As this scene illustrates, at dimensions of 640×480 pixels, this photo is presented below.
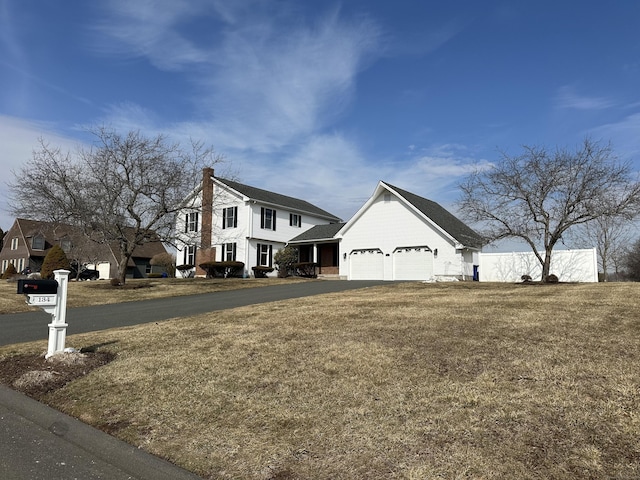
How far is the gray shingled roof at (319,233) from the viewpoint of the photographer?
1339 inches

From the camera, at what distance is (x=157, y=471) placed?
4.00 metres

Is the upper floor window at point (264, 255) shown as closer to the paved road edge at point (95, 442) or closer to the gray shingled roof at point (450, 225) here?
the gray shingled roof at point (450, 225)

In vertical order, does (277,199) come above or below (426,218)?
above

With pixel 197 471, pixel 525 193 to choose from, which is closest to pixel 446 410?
pixel 197 471

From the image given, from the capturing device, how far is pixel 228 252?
114ft

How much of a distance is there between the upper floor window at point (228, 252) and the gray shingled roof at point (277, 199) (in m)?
4.10

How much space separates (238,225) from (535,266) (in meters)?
20.7

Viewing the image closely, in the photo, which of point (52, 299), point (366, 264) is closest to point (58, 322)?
point (52, 299)

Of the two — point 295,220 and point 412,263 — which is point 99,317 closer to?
point 412,263

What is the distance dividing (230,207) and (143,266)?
26.5 meters

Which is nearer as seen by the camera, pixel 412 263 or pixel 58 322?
pixel 58 322

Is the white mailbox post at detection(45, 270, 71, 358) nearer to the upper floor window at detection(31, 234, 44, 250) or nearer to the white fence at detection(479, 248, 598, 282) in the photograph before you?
the white fence at detection(479, 248, 598, 282)

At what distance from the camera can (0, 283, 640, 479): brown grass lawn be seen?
3.90 m

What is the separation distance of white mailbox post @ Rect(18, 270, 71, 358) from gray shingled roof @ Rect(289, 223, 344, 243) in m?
25.7
